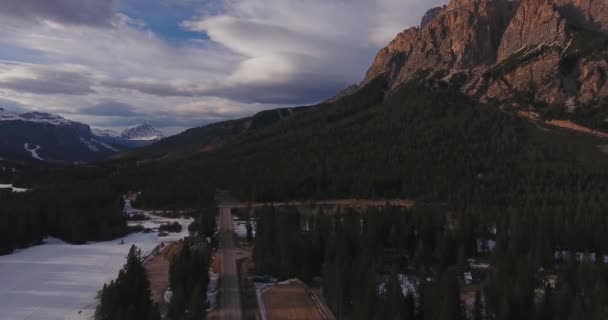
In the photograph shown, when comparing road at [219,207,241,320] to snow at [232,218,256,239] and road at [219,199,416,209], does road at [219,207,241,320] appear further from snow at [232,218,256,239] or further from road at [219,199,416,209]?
road at [219,199,416,209]

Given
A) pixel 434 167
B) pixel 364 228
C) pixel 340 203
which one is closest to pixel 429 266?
pixel 364 228

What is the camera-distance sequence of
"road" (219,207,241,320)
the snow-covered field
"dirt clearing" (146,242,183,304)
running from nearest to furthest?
"road" (219,207,241,320)
the snow-covered field
"dirt clearing" (146,242,183,304)

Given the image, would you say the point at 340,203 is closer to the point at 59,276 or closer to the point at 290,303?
the point at 59,276

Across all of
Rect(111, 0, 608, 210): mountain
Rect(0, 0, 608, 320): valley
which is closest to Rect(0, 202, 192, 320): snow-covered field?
Rect(0, 0, 608, 320): valley

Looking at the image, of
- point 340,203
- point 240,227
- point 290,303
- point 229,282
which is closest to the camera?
point 290,303

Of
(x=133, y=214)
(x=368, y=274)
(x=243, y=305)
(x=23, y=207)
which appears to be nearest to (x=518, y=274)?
(x=368, y=274)

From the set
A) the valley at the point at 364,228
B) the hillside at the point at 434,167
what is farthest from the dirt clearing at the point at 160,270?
the hillside at the point at 434,167

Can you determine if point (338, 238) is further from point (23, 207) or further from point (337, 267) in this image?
point (23, 207)
